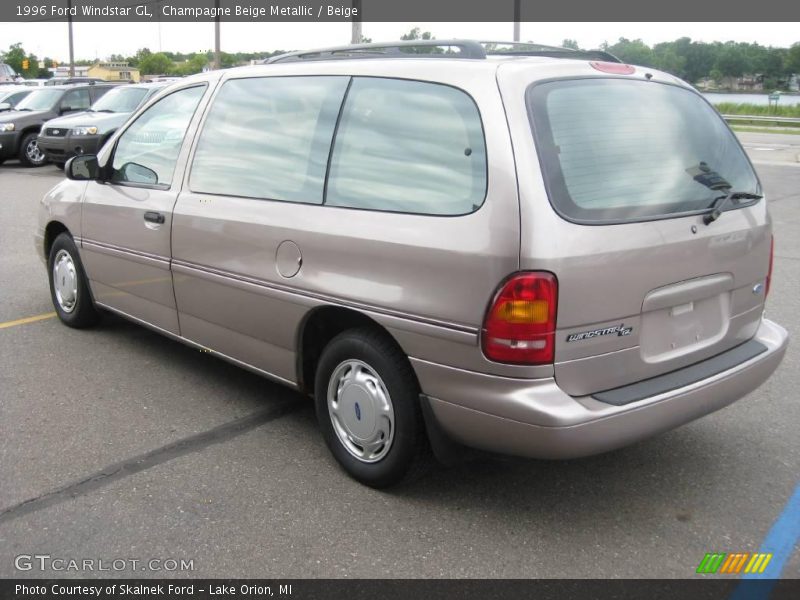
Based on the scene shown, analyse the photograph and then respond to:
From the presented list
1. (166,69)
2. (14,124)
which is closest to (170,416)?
(14,124)

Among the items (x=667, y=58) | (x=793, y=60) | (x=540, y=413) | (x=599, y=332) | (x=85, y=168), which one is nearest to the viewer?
(x=540, y=413)

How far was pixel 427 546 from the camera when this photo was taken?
9.89ft

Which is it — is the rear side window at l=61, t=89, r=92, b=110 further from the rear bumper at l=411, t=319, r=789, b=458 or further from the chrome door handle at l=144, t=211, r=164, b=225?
the rear bumper at l=411, t=319, r=789, b=458

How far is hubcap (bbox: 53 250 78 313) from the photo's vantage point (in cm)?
550

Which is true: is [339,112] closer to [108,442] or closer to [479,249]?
[479,249]

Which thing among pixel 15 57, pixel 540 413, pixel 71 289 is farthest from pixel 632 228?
pixel 15 57

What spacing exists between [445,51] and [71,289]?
3365mm

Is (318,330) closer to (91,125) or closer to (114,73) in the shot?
(91,125)

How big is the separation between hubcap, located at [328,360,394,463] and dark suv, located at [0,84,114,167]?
1668 centimetres

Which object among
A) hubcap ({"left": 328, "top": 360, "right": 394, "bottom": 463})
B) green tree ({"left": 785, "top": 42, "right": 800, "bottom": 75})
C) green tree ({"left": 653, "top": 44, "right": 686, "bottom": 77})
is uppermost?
green tree ({"left": 785, "top": 42, "right": 800, "bottom": 75})

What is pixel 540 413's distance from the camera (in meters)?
2.79

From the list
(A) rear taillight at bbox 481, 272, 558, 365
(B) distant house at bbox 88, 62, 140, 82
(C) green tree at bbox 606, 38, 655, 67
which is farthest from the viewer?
(B) distant house at bbox 88, 62, 140, 82

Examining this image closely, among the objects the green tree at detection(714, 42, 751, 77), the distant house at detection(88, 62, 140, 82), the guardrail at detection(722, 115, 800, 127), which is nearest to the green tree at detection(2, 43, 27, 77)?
the distant house at detection(88, 62, 140, 82)

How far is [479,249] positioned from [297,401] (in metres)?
1.96
